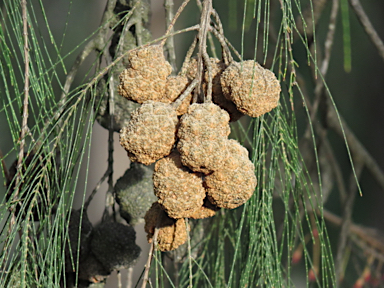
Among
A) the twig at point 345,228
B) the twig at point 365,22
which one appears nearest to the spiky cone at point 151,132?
the twig at point 365,22

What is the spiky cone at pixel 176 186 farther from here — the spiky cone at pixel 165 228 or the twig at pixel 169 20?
the twig at pixel 169 20

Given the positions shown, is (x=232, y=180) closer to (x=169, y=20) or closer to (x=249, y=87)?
(x=249, y=87)

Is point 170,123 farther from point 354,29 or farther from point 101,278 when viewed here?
point 354,29

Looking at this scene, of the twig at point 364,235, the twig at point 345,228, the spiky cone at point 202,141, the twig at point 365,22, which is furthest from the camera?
the twig at point 364,235

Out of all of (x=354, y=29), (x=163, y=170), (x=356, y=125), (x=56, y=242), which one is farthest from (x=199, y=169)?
(x=356, y=125)

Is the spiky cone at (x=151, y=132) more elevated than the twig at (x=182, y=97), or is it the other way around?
the twig at (x=182, y=97)

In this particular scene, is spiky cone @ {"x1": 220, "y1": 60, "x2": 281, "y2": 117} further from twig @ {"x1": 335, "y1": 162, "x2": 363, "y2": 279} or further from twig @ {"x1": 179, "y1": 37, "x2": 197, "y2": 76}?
twig @ {"x1": 335, "y1": 162, "x2": 363, "y2": 279}

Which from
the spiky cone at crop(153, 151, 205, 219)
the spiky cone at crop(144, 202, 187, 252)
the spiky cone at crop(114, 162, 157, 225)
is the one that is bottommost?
the spiky cone at crop(114, 162, 157, 225)

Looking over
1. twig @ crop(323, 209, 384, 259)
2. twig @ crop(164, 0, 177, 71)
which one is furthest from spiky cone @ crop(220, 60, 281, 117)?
twig @ crop(323, 209, 384, 259)
